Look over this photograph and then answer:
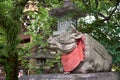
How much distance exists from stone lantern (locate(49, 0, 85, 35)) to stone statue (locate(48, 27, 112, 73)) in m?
0.94

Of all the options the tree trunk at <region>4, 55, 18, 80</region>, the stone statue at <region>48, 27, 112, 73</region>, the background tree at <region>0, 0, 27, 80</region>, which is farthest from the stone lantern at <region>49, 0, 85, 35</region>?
the tree trunk at <region>4, 55, 18, 80</region>

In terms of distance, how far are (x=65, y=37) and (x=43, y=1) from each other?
4.15 meters

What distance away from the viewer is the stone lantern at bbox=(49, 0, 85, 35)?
7456mm

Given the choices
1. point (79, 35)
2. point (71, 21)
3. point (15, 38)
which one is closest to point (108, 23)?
point (71, 21)

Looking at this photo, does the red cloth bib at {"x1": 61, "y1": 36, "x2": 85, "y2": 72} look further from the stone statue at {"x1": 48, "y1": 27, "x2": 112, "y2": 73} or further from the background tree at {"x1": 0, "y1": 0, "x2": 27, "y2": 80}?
the background tree at {"x1": 0, "y1": 0, "x2": 27, "y2": 80}

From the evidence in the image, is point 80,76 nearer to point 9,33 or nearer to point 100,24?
point 9,33

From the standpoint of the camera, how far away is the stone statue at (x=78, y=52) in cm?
622

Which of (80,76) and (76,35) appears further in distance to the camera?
(76,35)

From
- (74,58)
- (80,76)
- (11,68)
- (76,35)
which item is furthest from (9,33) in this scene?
(80,76)

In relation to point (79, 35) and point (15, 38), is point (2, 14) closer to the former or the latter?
point (15, 38)

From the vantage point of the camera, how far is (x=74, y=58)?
6.29 m

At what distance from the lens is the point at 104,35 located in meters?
8.11

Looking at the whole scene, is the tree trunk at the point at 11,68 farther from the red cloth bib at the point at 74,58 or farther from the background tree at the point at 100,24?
the red cloth bib at the point at 74,58

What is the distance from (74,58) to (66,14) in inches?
74.6
